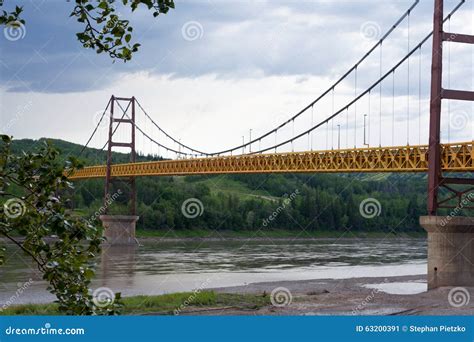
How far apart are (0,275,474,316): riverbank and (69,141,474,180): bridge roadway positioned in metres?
6.10

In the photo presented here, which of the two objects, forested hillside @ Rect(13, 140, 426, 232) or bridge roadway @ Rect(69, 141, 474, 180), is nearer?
bridge roadway @ Rect(69, 141, 474, 180)

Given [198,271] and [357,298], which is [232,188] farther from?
[357,298]

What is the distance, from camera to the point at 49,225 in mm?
4426

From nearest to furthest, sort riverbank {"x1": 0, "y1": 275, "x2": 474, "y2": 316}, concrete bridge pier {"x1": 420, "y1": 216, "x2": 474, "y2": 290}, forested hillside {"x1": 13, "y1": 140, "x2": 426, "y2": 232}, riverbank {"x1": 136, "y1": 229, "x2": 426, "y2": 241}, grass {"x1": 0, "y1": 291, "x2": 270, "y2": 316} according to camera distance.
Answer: grass {"x1": 0, "y1": 291, "x2": 270, "y2": 316}, riverbank {"x1": 0, "y1": 275, "x2": 474, "y2": 316}, concrete bridge pier {"x1": 420, "y1": 216, "x2": 474, "y2": 290}, riverbank {"x1": 136, "y1": 229, "x2": 426, "y2": 241}, forested hillside {"x1": 13, "y1": 140, "x2": 426, "y2": 232}

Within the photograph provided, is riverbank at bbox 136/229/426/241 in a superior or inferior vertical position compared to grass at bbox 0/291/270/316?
inferior

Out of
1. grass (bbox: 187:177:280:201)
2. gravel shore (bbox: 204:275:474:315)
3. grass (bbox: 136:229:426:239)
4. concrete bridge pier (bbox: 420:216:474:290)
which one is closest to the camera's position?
gravel shore (bbox: 204:275:474:315)

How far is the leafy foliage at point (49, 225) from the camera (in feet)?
14.8

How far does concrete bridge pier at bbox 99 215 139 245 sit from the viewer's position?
258 ft

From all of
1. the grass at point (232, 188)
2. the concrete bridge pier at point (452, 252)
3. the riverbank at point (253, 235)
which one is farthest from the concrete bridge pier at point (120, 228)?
the grass at point (232, 188)

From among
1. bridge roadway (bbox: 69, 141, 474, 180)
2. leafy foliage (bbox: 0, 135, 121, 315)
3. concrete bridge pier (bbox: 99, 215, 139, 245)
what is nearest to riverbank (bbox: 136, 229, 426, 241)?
concrete bridge pier (bbox: 99, 215, 139, 245)

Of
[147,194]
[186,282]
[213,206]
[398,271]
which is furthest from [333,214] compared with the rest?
[186,282]

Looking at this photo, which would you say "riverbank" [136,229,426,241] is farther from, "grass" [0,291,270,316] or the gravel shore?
"grass" [0,291,270,316]

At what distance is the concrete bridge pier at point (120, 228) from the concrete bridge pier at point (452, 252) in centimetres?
5169

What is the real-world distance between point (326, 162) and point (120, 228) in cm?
3694
